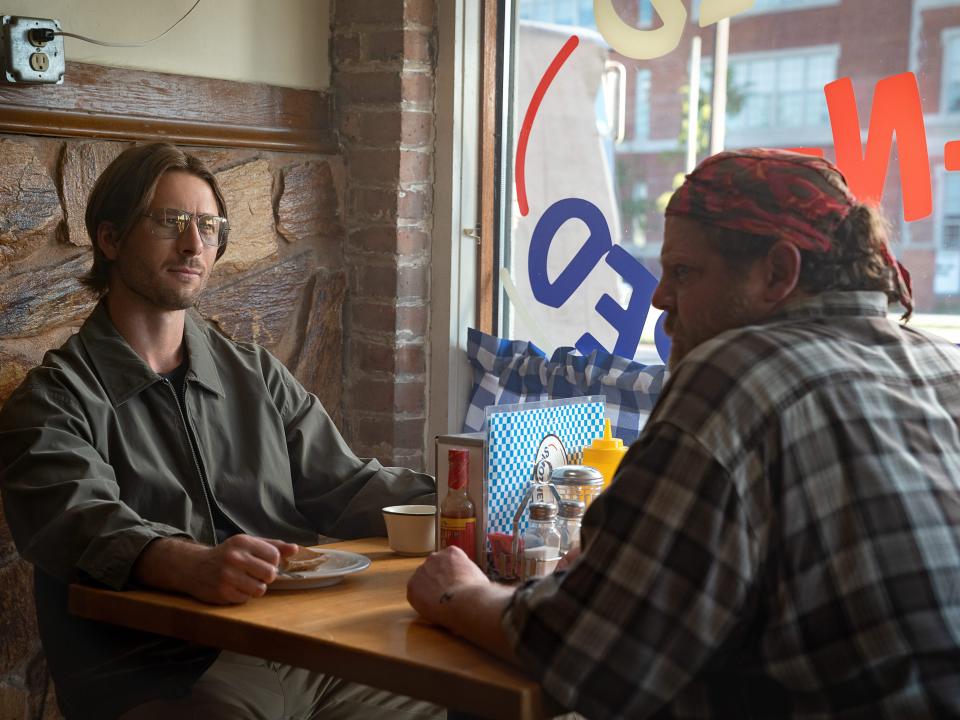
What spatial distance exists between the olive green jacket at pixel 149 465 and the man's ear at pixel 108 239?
0.45 ft

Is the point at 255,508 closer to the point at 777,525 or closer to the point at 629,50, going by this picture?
A: the point at 777,525

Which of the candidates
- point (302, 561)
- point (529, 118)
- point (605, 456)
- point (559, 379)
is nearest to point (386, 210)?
point (529, 118)

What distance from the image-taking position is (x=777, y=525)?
4.12 feet

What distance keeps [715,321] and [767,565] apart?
13.7 inches

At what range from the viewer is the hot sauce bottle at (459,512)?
1814 millimetres

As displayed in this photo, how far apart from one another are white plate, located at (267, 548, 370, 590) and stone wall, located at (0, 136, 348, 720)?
0.95m

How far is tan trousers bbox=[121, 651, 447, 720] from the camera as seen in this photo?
183 centimetres

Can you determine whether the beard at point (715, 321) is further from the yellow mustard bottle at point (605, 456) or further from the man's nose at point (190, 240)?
the man's nose at point (190, 240)

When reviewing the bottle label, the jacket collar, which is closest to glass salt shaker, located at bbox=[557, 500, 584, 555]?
the bottle label

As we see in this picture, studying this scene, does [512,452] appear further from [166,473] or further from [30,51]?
[30,51]

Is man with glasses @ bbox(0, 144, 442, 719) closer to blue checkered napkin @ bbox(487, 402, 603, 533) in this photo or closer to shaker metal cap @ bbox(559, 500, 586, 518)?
blue checkered napkin @ bbox(487, 402, 603, 533)

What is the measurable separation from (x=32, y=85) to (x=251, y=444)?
86cm

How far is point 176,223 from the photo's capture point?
7.28 feet

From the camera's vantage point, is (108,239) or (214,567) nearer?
(214,567)
